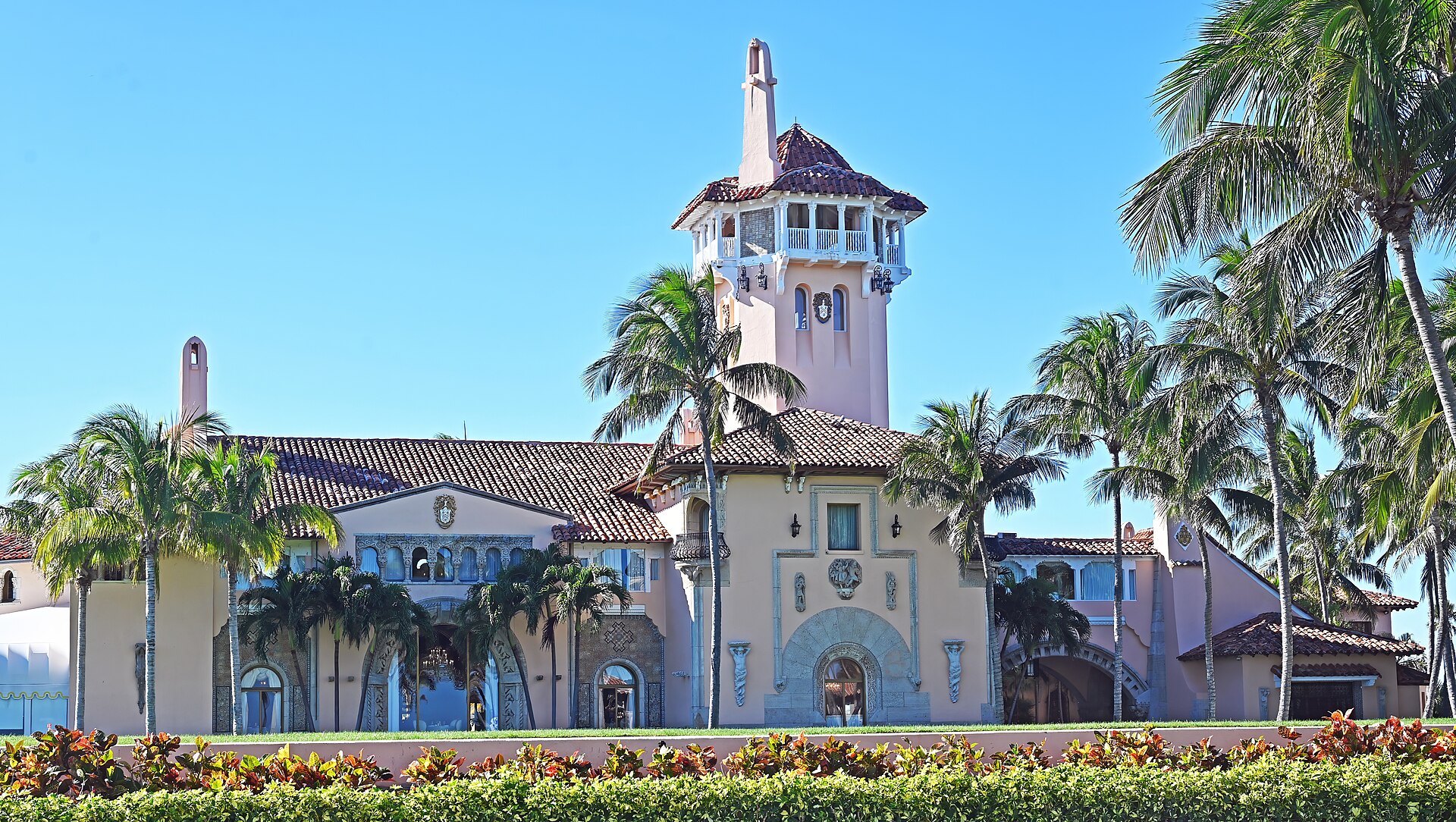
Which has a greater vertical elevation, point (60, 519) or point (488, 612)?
point (60, 519)

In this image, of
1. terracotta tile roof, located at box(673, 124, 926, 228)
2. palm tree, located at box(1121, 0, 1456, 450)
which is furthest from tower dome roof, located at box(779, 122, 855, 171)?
palm tree, located at box(1121, 0, 1456, 450)

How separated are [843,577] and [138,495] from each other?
730 inches

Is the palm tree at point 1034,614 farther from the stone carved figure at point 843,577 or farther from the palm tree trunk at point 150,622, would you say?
the palm tree trunk at point 150,622

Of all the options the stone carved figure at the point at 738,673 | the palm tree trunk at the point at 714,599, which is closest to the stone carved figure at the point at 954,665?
the stone carved figure at the point at 738,673

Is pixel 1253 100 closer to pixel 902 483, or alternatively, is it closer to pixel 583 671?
pixel 902 483

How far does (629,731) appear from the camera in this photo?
2416 cm

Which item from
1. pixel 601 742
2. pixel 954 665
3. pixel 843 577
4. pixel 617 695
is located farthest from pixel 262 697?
pixel 601 742

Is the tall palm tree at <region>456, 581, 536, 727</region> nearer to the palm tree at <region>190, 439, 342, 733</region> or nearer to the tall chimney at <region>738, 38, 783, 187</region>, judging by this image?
the palm tree at <region>190, 439, 342, 733</region>

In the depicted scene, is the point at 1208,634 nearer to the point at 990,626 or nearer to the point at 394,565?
the point at 990,626

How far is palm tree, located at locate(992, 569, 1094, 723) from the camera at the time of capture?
1934 inches

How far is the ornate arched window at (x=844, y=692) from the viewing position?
46.7m

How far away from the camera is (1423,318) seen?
2353 centimetres

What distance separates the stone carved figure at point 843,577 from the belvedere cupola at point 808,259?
1218 cm

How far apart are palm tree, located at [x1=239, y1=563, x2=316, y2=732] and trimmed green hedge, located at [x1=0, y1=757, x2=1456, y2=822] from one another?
91.7 ft
